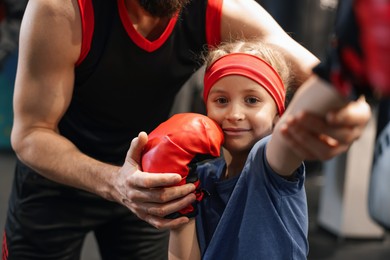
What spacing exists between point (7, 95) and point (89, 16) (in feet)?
11.8

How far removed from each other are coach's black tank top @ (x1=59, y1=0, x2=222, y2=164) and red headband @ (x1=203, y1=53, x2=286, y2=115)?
0.23m

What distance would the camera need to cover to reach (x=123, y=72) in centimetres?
139

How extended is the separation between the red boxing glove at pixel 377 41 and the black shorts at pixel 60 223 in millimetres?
1025

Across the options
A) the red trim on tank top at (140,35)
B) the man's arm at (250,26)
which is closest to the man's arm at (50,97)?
the red trim on tank top at (140,35)

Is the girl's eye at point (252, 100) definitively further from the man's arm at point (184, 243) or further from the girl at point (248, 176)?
the man's arm at point (184, 243)

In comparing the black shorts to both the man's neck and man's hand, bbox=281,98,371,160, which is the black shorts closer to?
the man's neck

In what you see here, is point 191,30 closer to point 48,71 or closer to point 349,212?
point 48,71

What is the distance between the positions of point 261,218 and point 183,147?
0.62 feet

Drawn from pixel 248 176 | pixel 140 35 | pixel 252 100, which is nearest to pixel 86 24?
pixel 140 35

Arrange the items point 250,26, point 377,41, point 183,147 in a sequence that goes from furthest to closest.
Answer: point 250,26, point 183,147, point 377,41

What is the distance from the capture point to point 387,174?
6.88ft

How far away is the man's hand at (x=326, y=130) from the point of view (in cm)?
76

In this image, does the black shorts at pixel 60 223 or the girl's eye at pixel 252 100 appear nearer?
the girl's eye at pixel 252 100

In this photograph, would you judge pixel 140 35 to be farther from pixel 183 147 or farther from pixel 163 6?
pixel 183 147
